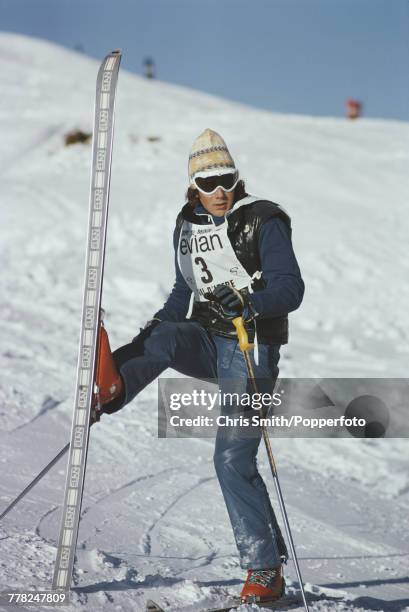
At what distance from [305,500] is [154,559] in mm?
1903

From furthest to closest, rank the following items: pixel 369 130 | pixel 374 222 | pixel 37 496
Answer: pixel 369 130 → pixel 374 222 → pixel 37 496

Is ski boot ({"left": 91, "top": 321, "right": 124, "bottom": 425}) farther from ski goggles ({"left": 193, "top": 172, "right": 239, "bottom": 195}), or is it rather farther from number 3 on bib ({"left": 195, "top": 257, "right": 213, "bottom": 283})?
ski goggles ({"left": 193, "top": 172, "right": 239, "bottom": 195})

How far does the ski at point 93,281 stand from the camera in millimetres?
3021

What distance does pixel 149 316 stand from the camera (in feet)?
33.0

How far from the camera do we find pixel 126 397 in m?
3.24

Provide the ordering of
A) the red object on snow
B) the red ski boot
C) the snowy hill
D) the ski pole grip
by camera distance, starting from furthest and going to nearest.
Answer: the red object on snow < the snowy hill < the red ski boot < the ski pole grip

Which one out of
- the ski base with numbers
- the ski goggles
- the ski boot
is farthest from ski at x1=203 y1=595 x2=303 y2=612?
the ski goggles

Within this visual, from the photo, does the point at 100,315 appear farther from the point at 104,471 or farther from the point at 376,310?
the point at 376,310

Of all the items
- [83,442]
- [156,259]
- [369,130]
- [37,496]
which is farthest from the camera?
[369,130]

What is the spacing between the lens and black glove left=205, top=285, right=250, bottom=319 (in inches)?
121

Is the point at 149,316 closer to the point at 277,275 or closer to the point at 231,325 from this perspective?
the point at 231,325

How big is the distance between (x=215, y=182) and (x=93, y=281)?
2.38 feet

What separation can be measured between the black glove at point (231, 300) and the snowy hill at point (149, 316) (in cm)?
136

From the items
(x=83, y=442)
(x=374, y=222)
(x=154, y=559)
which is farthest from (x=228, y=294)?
(x=374, y=222)
